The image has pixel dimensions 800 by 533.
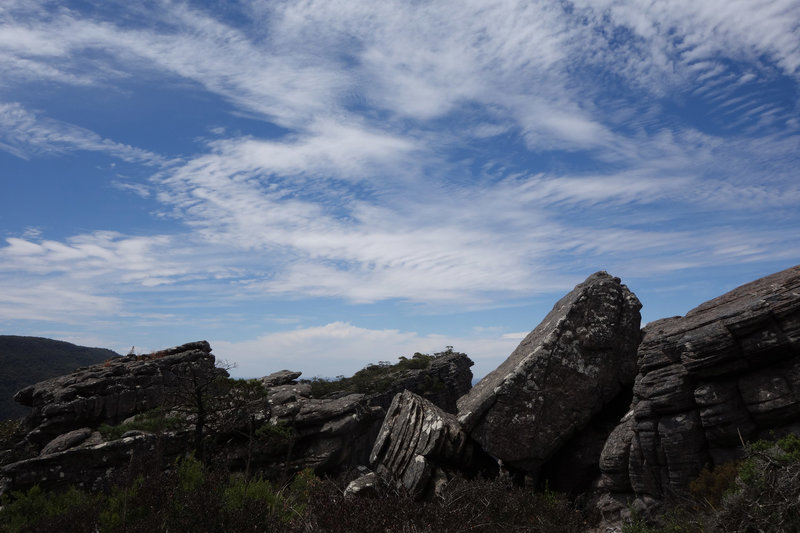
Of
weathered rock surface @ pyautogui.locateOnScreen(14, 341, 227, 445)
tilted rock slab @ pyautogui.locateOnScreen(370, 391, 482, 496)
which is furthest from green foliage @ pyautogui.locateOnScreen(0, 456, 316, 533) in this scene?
weathered rock surface @ pyautogui.locateOnScreen(14, 341, 227, 445)

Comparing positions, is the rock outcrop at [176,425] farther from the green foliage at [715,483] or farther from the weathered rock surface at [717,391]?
the green foliage at [715,483]

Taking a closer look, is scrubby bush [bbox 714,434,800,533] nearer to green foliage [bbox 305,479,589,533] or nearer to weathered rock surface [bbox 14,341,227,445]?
green foliage [bbox 305,479,589,533]

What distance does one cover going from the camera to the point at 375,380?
5222 cm

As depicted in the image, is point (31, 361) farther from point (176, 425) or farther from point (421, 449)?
point (421, 449)

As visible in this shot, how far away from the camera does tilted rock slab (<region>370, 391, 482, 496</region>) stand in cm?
1459

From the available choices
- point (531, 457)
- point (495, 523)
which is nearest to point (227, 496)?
point (495, 523)

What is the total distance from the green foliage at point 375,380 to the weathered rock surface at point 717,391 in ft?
109

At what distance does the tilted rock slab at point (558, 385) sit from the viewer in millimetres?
14562

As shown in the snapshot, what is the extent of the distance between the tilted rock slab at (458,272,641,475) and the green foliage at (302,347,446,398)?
2993 centimetres

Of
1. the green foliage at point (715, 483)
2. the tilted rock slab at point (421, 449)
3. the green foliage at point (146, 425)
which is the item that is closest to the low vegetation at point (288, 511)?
the tilted rock slab at point (421, 449)

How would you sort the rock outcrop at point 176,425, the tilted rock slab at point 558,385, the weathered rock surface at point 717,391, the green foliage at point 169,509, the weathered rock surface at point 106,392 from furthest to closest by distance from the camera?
the weathered rock surface at point 106,392, the rock outcrop at point 176,425, the tilted rock slab at point 558,385, the weathered rock surface at point 717,391, the green foliage at point 169,509

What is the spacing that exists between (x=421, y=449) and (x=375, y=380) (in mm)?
37682

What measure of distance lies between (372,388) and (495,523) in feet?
133

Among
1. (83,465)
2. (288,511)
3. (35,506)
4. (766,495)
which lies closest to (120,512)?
(288,511)
